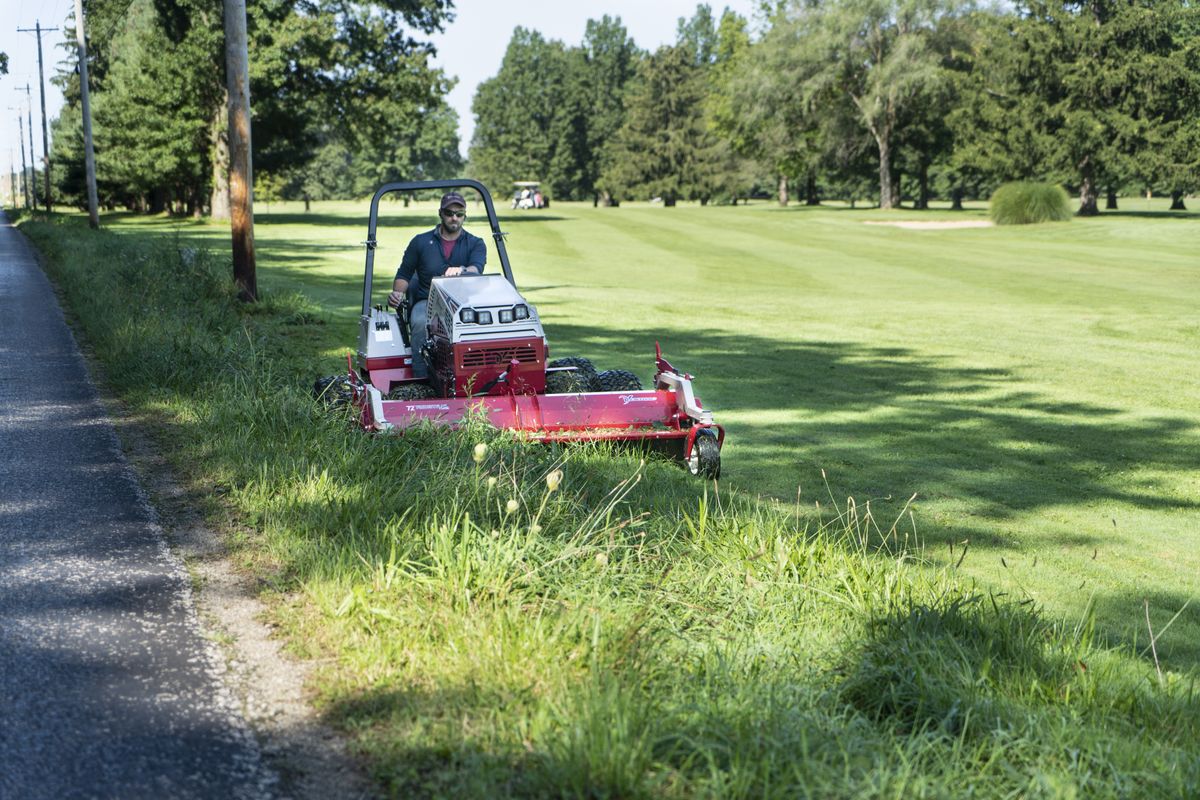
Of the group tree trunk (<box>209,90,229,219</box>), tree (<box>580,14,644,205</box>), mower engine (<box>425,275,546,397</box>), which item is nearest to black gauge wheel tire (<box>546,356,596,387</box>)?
mower engine (<box>425,275,546,397</box>)

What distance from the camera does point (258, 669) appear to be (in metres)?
4.06

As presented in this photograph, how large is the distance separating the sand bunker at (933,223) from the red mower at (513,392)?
45.2 meters

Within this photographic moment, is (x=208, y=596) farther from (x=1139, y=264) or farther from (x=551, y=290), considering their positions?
(x=1139, y=264)

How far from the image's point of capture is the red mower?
25.7ft

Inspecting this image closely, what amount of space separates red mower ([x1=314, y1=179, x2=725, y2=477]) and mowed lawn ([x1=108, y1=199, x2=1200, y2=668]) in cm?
60

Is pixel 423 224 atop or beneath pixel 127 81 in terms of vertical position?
beneath

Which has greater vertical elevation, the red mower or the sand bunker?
the sand bunker

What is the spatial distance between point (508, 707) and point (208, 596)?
185 centimetres

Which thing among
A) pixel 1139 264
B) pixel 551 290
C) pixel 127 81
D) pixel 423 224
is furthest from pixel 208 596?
pixel 127 81

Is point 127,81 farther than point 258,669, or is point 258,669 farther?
point 127,81

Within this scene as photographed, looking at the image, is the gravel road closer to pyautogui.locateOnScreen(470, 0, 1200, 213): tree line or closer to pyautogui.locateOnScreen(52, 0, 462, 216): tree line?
pyautogui.locateOnScreen(52, 0, 462, 216): tree line

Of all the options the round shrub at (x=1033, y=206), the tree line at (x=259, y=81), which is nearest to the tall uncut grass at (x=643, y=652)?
the tree line at (x=259, y=81)

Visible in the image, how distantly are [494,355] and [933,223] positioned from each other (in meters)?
50.0

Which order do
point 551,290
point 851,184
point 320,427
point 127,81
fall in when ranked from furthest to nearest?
point 851,184, point 127,81, point 551,290, point 320,427
